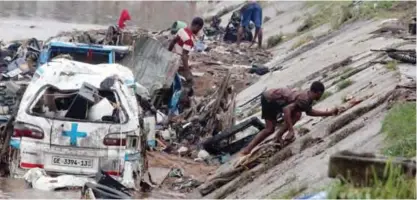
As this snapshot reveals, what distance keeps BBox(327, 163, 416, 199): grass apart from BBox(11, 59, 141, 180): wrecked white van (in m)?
5.29

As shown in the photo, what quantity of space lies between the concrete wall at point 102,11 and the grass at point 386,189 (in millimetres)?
36213

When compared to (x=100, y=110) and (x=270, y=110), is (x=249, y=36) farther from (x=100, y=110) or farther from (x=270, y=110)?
(x=100, y=110)

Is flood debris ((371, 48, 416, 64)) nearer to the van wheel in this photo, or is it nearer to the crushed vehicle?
the crushed vehicle

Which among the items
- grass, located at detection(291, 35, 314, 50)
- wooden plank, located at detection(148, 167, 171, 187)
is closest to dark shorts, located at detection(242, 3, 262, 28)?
grass, located at detection(291, 35, 314, 50)

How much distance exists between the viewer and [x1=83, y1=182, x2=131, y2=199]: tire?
11.2 meters

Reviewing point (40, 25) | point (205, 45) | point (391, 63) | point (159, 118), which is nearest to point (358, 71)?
point (391, 63)

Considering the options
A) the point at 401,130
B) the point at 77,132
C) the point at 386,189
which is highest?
the point at 386,189

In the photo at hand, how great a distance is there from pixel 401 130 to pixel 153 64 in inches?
346

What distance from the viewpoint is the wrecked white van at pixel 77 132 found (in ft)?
42.8

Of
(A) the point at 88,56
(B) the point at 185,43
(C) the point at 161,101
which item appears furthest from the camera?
(B) the point at 185,43

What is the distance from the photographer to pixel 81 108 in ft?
44.1

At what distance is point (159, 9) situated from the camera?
56.3m

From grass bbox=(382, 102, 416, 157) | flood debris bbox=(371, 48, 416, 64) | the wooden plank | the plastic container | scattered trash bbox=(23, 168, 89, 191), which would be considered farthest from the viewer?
flood debris bbox=(371, 48, 416, 64)

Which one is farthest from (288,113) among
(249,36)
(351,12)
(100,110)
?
(249,36)
